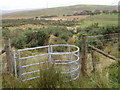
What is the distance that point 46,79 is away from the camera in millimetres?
3748

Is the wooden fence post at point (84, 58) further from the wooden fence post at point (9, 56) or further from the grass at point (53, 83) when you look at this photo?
the wooden fence post at point (9, 56)

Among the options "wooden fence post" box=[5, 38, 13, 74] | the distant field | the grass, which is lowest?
the grass

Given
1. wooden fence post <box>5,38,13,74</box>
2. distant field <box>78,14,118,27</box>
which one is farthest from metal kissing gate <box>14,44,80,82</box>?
distant field <box>78,14,118,27</box>

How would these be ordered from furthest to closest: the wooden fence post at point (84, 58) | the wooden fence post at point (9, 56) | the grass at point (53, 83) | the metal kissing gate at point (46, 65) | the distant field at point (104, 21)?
1. the distant field at point (104, 21)
2. the wooden fence post at point (84, 58)
3. the wooden fence post at point (9, 56)
4. the metal kissing gate at point (46, 65)
5. the grass at point (53, 83)

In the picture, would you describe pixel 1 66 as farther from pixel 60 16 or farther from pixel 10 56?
pixel 60 16

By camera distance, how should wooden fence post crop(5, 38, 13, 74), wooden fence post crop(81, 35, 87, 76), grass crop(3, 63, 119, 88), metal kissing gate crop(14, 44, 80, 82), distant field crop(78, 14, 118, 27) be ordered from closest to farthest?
grass crop(3, 63, 119, 88), metal kissing gate crop(14, 44, 80, 82), wooden fence post crop(5, 38, 13, 74), wooden fence post crop(81, 35, 87, 76), distant field crop(78, 14, 118, 27)

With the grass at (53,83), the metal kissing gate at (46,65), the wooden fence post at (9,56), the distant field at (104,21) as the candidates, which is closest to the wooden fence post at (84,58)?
the metal kissing gate at (46,65)

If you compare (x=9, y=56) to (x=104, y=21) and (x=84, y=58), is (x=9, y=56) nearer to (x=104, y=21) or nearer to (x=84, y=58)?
(x=84, y=58)

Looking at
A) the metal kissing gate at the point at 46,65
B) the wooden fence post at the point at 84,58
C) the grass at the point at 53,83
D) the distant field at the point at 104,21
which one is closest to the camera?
the grass at the point at 53,83

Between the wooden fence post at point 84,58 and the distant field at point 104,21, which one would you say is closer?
the wooden fence post at point 84,58

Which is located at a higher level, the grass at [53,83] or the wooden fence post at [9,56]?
the wooden fence post at [9,56]

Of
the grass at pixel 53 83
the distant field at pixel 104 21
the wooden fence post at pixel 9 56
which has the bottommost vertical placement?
the grass at pixel 53 83

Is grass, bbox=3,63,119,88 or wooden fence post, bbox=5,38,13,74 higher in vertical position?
wooden fence post, bbox=5,38,13,74

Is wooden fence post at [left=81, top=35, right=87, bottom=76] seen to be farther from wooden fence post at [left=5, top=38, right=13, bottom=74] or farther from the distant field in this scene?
the distant field
